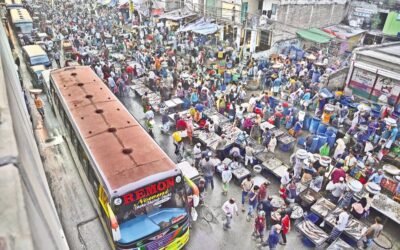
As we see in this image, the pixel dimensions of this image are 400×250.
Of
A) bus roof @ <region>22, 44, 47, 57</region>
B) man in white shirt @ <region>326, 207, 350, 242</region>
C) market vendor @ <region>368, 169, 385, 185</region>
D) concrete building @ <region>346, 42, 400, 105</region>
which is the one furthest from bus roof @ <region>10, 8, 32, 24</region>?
market vendor @ <region>368, 169, 385, 185</region>

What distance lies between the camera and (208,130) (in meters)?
15.1

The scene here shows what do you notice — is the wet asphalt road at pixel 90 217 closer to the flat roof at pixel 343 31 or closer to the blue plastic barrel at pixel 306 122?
the blue plastic barrel at pixel 306 122

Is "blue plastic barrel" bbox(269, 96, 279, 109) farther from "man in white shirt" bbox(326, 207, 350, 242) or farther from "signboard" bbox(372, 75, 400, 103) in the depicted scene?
"man in white shirt" bbox(326, 207, 350, 242)

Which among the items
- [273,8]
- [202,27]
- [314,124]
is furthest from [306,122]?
[202,27]

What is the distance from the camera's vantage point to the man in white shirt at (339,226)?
9.68m

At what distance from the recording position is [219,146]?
13.7 m

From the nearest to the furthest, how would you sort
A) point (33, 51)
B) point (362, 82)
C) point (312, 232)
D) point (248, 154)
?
point (312, 232)
point (248, 154)
point (362, 82)
point (33, 51)

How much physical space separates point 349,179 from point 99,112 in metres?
10.7

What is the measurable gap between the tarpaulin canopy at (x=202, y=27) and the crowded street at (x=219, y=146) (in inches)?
7.7

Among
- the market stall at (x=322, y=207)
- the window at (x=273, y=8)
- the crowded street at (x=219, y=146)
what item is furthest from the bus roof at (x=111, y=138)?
the window at (x=273, y=8)

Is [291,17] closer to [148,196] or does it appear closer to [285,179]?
[285,179]

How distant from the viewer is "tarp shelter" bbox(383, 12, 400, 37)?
28078 mm

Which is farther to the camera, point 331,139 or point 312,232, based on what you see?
point 331,139

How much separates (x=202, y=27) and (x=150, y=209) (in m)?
21.7
